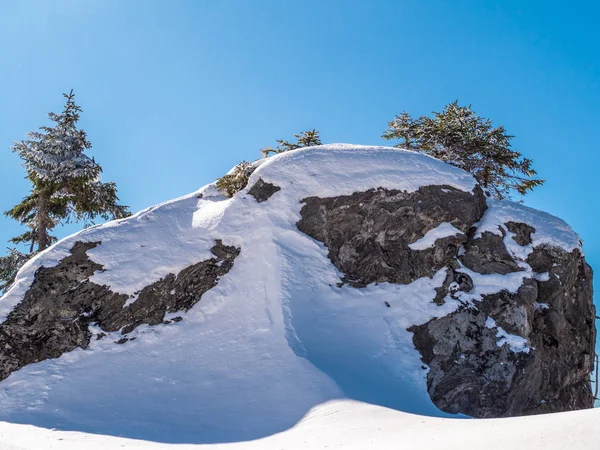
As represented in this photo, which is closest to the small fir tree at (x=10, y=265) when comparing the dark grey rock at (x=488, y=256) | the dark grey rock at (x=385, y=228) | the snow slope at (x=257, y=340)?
the snow slope at (x=257, y=340)

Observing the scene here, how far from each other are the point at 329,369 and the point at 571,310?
9.51 meters

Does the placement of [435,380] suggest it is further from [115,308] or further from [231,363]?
[115,308]

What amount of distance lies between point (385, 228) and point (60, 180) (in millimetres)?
15082

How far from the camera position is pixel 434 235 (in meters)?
14.9

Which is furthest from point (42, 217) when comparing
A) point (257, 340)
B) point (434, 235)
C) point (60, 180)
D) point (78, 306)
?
point (434, 235)

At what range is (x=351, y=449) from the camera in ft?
21.5

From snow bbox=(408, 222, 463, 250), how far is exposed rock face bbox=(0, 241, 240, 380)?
235 inches

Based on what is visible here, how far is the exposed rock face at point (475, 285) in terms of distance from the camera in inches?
494

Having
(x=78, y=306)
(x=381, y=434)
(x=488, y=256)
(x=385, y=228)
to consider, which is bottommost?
(x=381, y=434)

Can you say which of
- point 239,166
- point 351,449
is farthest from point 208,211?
point 351,449

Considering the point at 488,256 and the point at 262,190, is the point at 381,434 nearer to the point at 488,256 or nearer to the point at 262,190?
the point at 488,256

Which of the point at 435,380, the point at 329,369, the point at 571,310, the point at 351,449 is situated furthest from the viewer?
the point at 571,310

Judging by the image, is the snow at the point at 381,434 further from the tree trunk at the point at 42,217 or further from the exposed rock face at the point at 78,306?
the tree trunk at the point at 42,217

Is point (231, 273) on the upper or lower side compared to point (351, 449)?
upper
